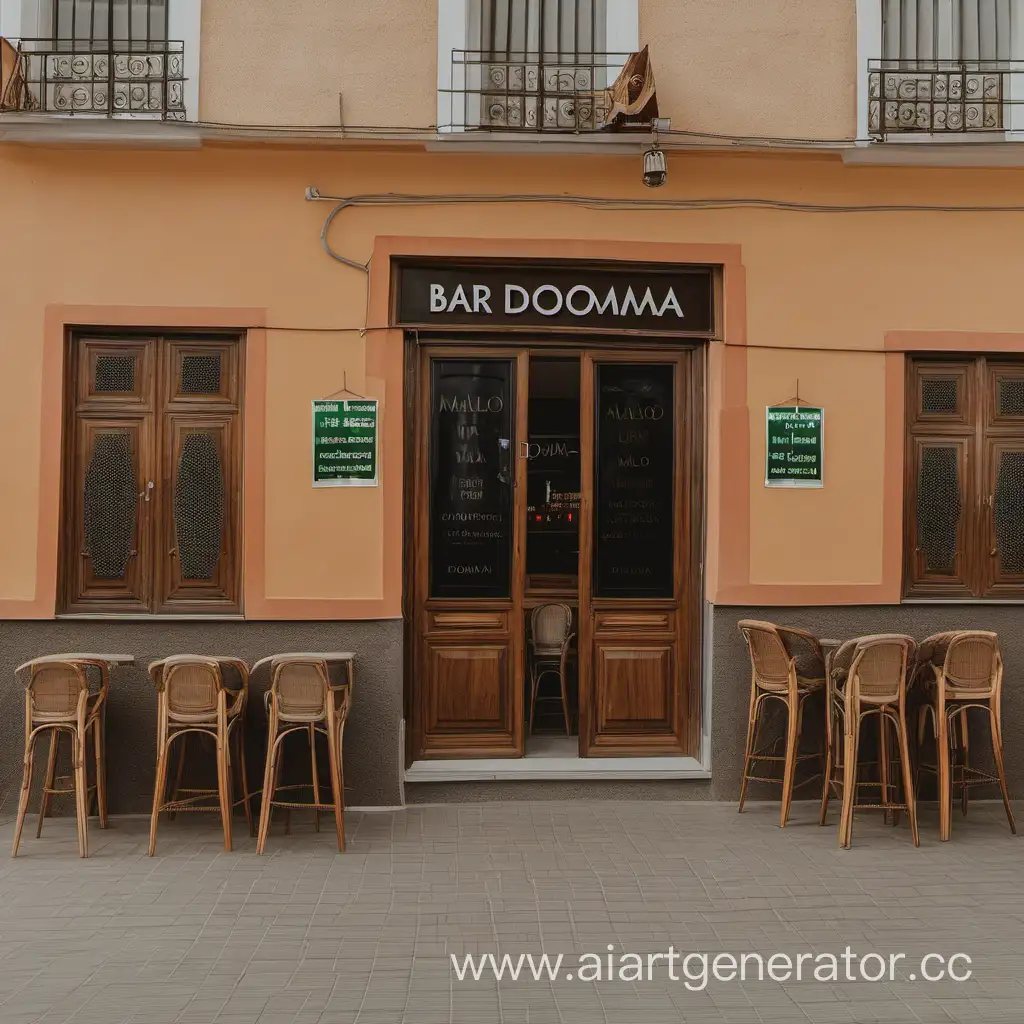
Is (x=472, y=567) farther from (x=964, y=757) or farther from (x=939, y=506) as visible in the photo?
(x=964, y=757)

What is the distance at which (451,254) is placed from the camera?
763 cm

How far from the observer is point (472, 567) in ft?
26.1

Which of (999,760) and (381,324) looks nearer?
(999,760)

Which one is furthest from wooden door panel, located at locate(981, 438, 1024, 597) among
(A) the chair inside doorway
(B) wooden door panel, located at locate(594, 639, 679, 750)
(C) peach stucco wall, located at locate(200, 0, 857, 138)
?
(A) the chair inside doorway

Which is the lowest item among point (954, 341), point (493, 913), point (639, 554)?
point (493, 913)

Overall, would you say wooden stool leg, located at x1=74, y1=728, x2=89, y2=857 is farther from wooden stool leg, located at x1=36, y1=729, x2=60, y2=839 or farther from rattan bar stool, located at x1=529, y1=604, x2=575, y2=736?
rattan bar stool, located at x1=529, y1=604, x2=575, y2=736

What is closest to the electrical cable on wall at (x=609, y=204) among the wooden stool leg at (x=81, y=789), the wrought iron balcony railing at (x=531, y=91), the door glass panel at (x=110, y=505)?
the wrought iron balcony railing at (x=531, y=91)

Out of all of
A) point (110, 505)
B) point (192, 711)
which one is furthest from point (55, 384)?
point (192, 711)

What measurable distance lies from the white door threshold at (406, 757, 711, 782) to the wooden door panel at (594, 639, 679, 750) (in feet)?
0.58

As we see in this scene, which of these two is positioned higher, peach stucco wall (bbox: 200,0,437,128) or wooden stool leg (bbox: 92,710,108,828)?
peach stucco wall (bbox: 200,0,437,128)

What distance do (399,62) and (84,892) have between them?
528 cm

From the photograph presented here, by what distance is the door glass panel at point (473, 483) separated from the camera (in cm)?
791

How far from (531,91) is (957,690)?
4675mm

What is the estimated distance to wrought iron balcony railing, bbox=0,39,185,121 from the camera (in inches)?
294
